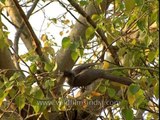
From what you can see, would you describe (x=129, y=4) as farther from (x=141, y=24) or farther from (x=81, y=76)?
(x=81, y=76)

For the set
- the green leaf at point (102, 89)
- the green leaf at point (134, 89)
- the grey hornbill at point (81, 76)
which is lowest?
the green leaf at point (102, 89)

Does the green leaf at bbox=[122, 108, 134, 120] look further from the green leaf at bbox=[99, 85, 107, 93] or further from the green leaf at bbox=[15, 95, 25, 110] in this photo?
the green leaf at bbox=[15, 95, 25, 110]

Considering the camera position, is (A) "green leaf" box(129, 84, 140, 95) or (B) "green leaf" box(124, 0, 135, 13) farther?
(B) "green leaf" box(124, 0, 135, 13)

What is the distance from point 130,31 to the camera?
1703 mm

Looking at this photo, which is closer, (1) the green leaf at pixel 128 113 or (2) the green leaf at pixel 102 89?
(1) the green leaf at pixel 128 113

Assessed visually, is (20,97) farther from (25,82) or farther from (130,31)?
(130,31)

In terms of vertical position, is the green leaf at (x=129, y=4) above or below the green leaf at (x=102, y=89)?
above

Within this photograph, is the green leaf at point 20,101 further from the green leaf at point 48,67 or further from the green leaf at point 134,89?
the green leaf at point 134,89

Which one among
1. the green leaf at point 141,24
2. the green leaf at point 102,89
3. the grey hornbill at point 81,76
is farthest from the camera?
the green leaf at point 102,89

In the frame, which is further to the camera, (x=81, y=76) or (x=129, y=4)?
(x=129, y=4)

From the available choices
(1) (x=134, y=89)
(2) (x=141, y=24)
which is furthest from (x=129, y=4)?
(1) (x=134, y=89)

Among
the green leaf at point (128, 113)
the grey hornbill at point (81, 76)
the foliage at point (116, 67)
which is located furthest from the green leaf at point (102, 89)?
the grey hornbill at point (81, 76)

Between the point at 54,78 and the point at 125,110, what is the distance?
28cm

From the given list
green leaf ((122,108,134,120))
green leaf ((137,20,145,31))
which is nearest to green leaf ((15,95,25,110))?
green leaf ((122,108,134,120))
